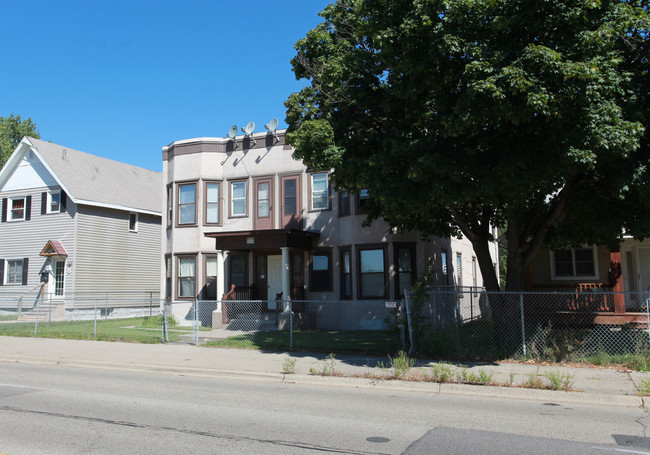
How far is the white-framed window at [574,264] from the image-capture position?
722 inches

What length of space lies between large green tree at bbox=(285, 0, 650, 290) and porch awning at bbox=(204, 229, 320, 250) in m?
6.12

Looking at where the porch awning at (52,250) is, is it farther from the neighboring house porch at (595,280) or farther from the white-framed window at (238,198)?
the neighboring house porch at (595,280)

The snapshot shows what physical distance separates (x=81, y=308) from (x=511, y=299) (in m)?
22.1

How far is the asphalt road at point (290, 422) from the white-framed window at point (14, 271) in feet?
68.3

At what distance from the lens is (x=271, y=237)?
19.0m

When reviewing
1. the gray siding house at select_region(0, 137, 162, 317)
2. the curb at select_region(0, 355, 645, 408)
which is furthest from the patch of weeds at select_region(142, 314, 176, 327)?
the curb at select_region(0, 355, 645, 408)

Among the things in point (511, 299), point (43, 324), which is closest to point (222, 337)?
point (511, 299)

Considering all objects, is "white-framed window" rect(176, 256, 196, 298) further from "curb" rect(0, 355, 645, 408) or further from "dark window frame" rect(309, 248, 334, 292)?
"curb" rect(0, 355, 645, 408)

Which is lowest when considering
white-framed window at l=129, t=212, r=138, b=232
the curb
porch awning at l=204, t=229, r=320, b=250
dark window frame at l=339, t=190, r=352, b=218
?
the curb

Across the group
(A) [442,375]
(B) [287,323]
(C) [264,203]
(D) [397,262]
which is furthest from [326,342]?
(C) [264,203]

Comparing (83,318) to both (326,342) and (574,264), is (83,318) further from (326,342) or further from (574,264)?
(574,264)

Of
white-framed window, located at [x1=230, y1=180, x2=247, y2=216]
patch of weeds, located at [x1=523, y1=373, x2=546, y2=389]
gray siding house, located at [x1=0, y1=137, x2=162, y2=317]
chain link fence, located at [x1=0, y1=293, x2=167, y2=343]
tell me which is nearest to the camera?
patch of weeds, located at [x1=523, y1=373, x2=546, y2=389]

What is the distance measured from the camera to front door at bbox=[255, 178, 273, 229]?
21094 millimetres

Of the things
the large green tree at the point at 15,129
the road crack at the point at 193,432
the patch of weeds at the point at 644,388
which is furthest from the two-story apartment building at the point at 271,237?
the large green tree at the point at 15,129
